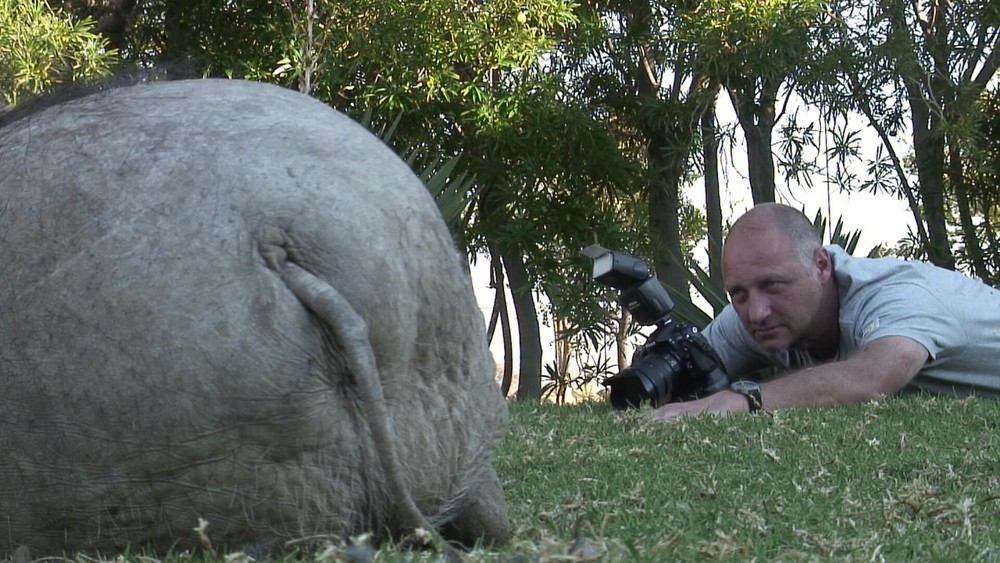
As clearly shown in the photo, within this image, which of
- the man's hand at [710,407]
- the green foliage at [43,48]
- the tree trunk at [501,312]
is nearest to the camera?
the man's hand at [710,407]

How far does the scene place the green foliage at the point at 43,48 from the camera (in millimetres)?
8156

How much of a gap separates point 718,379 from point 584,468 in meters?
2.26

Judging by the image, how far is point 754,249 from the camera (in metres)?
6.08

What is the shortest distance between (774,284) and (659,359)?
0.71 m

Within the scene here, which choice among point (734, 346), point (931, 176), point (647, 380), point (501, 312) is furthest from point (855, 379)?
point (501, 312)

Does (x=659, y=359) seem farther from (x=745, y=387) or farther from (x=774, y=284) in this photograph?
(x=774, y=284)

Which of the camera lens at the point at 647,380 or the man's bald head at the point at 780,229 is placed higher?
the man's bald head at the point at 780,229

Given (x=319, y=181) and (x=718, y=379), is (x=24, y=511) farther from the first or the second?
(x=718, y=379)

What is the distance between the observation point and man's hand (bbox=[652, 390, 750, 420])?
514cm

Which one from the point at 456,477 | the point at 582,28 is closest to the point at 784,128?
the point at 582,28

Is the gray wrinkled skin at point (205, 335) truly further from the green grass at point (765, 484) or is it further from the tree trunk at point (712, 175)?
the tree trunk at point (712, 175)

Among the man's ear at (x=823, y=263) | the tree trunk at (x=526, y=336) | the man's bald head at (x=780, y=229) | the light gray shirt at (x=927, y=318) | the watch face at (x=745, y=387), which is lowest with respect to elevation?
the tree trunk at (x=526, y=336)

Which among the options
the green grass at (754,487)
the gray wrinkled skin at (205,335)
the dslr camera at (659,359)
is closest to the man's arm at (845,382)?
the green grass at (754,487)

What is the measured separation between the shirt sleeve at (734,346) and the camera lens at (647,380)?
772 mm
